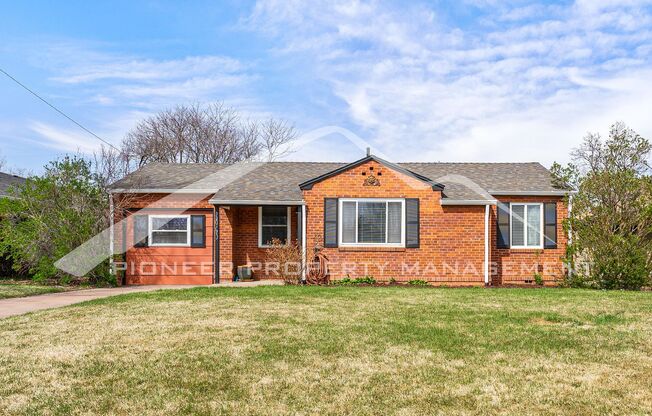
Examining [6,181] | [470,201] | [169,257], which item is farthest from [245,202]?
[6,181]

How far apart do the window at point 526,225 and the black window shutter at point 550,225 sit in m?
0.13

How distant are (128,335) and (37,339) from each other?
129 cm

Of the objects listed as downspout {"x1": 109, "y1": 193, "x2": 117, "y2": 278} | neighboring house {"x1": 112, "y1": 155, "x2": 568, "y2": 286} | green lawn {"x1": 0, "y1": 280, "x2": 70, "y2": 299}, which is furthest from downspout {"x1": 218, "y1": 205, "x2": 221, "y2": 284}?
green lawn {"x1": 0, "y1": 280, "x2": 70, "y2": 299}

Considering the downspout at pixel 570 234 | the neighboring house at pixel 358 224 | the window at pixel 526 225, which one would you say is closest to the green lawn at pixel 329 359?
the neighboring house at pixel 358 224

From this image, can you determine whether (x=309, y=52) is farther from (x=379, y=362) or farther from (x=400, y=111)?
(x=379, y=362)

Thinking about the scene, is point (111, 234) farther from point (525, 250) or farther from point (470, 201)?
point (525, 250)

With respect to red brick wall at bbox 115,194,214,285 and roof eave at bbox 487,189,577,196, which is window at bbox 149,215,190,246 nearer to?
red brick wall at bbox 115,194,214,285

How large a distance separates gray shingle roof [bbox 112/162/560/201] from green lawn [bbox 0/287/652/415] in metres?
6.01

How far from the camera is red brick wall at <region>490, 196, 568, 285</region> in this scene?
15914 millimetres

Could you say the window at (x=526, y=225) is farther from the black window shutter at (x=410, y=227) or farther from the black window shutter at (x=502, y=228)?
the black window shutter at (x=410, y=227)

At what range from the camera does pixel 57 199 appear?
15812mm

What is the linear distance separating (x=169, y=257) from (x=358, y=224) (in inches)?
240

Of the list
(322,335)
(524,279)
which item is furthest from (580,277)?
(322,335)

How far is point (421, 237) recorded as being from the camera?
15289mm
